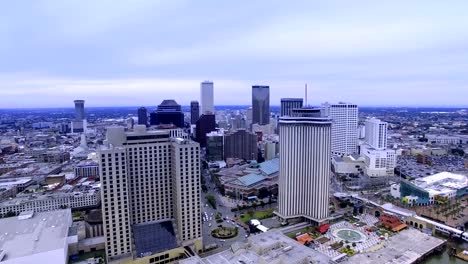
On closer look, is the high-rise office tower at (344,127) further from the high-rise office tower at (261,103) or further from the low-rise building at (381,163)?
the high-rise office tower at (261,103)

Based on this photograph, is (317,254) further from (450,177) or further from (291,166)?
(450,177)

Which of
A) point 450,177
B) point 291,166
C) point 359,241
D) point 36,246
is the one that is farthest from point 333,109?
point 36,246

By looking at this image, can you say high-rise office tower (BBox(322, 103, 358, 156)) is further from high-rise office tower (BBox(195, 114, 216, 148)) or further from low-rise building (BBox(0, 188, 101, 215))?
low-rise building (BBox(0, 188, 101, 215))

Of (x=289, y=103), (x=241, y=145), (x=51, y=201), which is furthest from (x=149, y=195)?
(x=289, y=103)

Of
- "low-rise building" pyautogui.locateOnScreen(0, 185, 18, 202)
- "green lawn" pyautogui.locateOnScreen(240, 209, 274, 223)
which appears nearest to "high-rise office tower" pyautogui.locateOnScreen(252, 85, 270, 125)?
"green lawn" pyautogui.locateOnScreen(240, 209, 274, 223)

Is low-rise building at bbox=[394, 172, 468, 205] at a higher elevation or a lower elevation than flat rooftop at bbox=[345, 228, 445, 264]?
higher

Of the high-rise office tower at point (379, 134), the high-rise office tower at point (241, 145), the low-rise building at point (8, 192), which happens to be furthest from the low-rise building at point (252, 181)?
the low-rise building at point (8, 192)
